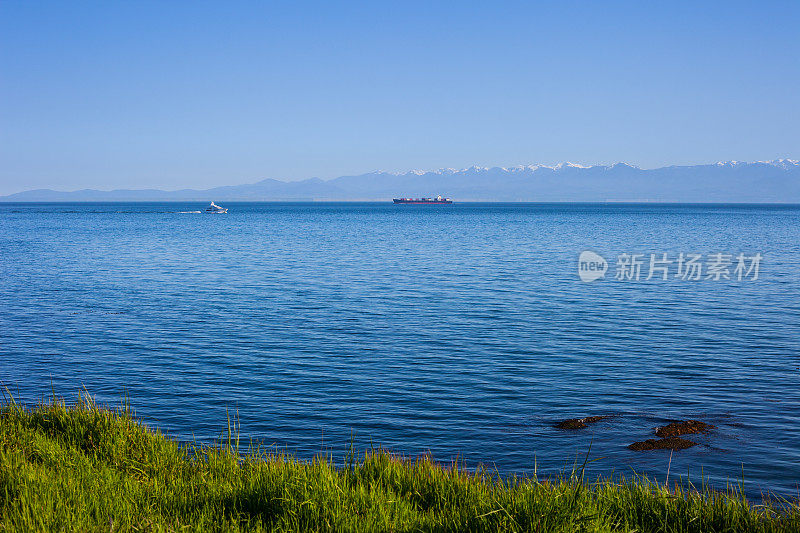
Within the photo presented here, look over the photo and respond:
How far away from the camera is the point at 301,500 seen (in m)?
8.85

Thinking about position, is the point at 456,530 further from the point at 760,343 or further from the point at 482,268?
the point at 482,268

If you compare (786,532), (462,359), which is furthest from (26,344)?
(786,532)

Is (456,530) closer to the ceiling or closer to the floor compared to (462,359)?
closer to the ceiling

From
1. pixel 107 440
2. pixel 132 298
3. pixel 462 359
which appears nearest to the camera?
pixel 107 440

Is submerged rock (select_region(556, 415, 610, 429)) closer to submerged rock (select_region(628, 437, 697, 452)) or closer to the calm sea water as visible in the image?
the calm sea water

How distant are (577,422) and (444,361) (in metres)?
7.45

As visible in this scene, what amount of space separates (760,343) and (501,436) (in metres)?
15.2

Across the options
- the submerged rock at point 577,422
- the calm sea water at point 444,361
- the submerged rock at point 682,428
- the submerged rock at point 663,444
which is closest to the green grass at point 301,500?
the calm sea water at point 444,361

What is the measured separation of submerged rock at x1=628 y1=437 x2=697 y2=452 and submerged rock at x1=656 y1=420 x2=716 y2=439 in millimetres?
337

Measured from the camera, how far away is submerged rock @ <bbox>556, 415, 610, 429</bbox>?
17.1 meters

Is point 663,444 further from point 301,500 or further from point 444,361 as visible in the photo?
point 301,500

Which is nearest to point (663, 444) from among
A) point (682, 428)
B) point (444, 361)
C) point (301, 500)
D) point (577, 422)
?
point (682, 428)

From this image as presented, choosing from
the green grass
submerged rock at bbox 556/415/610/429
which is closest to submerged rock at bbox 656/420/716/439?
submerged rock at bbox 556/415/610/429

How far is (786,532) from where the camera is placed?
8055 mm
